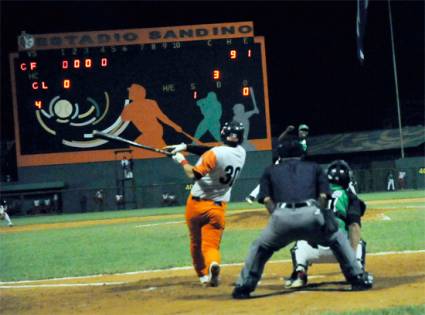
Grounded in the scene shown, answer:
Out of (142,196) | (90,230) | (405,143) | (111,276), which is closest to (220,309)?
(111,276)

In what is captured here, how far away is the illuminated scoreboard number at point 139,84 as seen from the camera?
105 feet

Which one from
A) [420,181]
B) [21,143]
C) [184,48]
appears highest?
[184,48]

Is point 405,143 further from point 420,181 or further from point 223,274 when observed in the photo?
point 223,274

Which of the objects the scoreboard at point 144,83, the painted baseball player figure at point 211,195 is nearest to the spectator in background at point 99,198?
the scoreboard at point 144,83

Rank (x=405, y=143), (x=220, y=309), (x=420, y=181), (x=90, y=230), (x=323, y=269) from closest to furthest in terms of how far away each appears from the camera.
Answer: (x=220, y=309) → (x=323, y=269) → (x=90, y=230) → (x=420, y=181) → (x=405, y=143)

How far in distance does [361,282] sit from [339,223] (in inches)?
28.0

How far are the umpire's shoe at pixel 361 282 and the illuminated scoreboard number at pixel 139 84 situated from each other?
24.4 m

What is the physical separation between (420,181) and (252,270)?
31.4 meters

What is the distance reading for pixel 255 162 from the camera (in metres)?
34.7

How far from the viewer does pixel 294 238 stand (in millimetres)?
7488

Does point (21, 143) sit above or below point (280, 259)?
above

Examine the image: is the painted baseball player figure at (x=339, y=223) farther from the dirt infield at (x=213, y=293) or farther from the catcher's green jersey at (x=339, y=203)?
the dirt infield at (x=213, y=293)

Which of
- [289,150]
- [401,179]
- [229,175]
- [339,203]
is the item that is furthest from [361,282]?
[401,179]

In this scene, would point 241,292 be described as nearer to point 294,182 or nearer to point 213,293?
point 213,293
